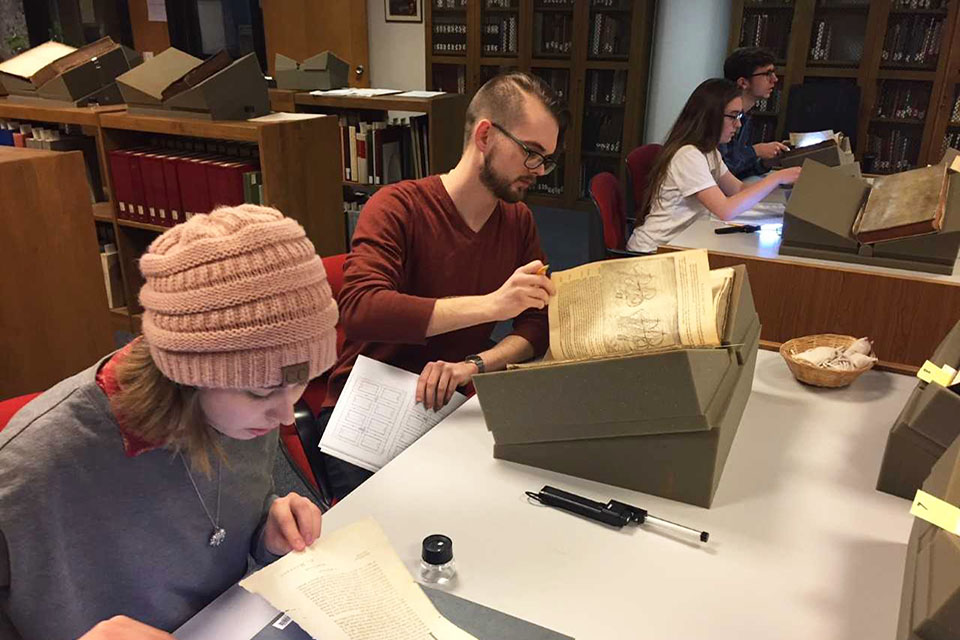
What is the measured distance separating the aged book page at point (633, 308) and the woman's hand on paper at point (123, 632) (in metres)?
0.70

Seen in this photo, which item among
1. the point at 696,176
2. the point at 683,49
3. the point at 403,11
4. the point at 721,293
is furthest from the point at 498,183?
the point at 403,11

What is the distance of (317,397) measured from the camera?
1795 mm

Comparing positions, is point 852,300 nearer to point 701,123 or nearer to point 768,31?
point 701,123

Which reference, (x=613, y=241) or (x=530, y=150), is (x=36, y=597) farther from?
(x=613, y=241)

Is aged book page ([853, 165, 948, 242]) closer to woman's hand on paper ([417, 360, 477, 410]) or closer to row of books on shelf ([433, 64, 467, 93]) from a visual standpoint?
woman's hand on paper ([417, 360, 477, 410])

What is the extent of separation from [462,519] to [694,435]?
373 millimetres

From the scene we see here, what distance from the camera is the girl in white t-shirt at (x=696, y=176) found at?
2.89 meters

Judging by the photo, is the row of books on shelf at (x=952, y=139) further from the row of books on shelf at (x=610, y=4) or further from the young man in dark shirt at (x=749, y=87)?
the row of books on shelf at (x=610, y=4)

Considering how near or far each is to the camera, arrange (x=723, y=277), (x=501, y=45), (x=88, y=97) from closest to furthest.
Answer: (x=723, y=277) → (x=88, y=97) → (x=501, y=45)

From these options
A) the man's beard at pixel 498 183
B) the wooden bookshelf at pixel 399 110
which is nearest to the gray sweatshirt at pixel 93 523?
the man's beard at pixel 498 183

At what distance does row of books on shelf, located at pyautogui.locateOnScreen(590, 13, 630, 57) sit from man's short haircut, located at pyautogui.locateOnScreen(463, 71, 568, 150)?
4.05 meters

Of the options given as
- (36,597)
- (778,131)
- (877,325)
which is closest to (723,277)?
(36,597)

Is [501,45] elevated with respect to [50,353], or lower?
elevated

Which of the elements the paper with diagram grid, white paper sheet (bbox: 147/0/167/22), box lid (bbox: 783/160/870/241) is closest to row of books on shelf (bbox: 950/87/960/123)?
box lid (bbox: 783/160/870/241)
